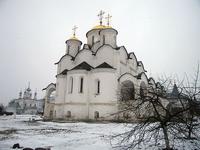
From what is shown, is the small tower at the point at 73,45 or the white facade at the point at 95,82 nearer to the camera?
the white facade at the point at 95,82

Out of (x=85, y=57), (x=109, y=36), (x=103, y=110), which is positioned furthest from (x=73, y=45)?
(x=103, y=110)

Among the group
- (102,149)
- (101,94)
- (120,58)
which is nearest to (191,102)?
(102,149)

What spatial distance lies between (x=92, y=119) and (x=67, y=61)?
32.6 feet

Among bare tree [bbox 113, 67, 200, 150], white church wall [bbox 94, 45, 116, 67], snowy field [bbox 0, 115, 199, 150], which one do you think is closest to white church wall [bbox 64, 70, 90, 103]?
white church wall [bbox 94, 45, 116, 67]

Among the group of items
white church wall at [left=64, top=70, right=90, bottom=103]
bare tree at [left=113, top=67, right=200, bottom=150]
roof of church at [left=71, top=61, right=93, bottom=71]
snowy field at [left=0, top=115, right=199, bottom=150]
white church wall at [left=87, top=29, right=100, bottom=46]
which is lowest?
snowy field at [left=0, top=115, right=199, bottom=150]

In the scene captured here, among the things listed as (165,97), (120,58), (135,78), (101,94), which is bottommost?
(165,97)

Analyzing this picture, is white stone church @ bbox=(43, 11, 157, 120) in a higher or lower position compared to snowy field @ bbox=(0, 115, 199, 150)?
higher

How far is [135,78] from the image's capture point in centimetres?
2342

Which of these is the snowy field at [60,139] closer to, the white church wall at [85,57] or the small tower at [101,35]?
the white church wall at [85,57]

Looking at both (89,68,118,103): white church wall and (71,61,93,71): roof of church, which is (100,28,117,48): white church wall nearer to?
(71,61,93,71): roof of church

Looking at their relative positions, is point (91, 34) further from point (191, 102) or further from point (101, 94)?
point (191, 102)

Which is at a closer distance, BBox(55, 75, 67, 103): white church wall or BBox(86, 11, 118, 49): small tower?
BBox(55, 75, 67, 103): white church wall

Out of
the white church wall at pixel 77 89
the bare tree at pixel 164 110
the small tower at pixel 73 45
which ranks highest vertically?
the small tower at pixel 73 45

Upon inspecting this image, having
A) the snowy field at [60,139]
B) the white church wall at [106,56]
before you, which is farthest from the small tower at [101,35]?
the snowy field at [60,139]
